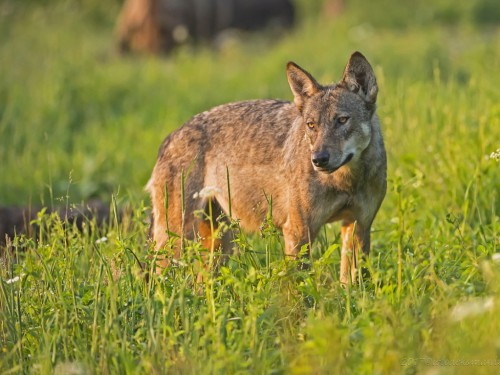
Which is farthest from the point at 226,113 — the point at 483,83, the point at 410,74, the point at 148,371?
the point at 410,74

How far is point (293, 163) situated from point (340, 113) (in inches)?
19.9

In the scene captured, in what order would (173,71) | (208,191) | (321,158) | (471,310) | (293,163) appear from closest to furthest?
(471,310) → (321,158) → (208,191) → (293,163) → (173,71)

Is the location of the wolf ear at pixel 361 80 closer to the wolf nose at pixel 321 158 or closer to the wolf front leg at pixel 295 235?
the wolf nose at pixel 321 158

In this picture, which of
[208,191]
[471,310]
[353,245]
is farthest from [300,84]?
[471,310]

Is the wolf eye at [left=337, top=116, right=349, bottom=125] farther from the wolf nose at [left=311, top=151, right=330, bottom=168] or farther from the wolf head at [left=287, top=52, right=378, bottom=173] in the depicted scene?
the wolf nose at [left=311, top=151, right=330, bottom=168]

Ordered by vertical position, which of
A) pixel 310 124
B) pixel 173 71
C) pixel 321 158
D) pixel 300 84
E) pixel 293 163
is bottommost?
pixel 173 71

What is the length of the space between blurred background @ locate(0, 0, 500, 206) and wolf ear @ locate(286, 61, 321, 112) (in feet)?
2.75

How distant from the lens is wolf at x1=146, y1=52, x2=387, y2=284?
19.1 ft

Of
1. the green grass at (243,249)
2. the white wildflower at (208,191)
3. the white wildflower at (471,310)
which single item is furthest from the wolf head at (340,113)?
the white wildflower at (471,310)

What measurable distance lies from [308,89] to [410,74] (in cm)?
632

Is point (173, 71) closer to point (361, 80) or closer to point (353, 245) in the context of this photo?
point (361, 80)

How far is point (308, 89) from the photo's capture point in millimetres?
6086

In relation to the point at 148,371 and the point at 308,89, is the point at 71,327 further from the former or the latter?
the point at 308,89

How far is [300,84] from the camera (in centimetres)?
616
